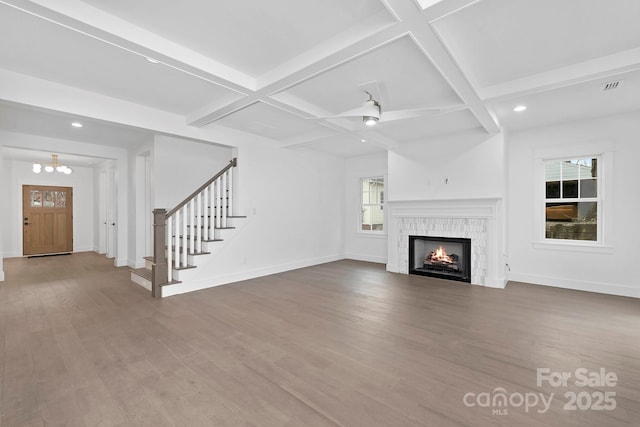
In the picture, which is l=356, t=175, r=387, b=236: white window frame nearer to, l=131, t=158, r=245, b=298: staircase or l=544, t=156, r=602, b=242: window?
l=544, t=156, r=602, b=242: window

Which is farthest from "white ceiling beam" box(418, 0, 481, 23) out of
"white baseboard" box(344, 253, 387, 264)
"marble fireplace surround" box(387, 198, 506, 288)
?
"white baseboard" box(344, 253, 387, 264)

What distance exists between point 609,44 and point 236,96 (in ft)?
12.7

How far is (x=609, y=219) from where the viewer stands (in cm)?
439

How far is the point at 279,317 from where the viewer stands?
11.3 feet

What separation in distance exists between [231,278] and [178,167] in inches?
99.9

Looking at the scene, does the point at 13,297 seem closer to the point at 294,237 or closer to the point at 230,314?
the point at 230,314

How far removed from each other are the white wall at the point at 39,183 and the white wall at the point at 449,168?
376 inches

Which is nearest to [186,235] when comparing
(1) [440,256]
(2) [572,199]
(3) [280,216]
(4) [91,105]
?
(3) [280,216]

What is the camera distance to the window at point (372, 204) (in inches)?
287

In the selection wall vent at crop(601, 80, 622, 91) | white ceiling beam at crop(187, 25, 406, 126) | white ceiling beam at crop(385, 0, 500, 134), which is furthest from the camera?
wall vent at crop(601, 80, 622, 91)

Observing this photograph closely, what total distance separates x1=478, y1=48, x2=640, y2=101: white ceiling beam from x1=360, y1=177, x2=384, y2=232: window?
154 inches

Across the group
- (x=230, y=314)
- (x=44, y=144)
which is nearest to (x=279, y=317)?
(x=230, y=314)

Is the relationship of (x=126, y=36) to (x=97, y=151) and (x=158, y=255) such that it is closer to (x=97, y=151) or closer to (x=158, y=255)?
(x=158, y=255)

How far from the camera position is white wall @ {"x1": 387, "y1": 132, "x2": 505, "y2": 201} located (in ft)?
16.0
